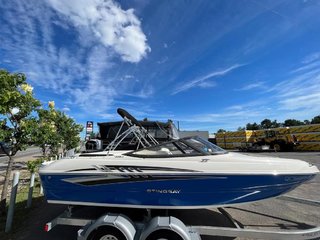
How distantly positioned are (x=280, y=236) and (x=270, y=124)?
3889 inches

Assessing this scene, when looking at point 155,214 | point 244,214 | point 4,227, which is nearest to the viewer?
point 155,214

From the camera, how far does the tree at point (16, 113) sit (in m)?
4.48

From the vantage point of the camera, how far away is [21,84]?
16.3 ft

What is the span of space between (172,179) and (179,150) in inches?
21.6

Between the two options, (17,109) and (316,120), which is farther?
(316,120)

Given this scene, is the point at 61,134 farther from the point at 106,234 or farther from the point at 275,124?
the point at 275,124

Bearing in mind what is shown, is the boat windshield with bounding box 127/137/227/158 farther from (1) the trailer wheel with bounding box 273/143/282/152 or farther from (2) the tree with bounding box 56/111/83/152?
(1) the trailer wheel with bounding box 273/143/282/152

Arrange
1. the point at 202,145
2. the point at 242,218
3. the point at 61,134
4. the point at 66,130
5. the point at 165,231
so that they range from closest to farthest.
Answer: the point at 165,231, the point at 202,145, the point at 242,218, the point at 61,134, the point at 66,130

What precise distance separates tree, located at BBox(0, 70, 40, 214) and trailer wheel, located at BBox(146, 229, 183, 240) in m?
3.47

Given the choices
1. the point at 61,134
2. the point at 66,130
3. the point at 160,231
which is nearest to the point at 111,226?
the point at 160,231

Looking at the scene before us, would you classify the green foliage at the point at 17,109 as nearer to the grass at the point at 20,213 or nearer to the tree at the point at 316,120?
the grass at the point at 20,213

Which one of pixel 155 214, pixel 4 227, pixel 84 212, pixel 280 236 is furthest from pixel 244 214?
pixel 4 227

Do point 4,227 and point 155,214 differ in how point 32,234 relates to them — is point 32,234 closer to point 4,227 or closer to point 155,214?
point 4,227

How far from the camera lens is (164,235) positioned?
3084mm
